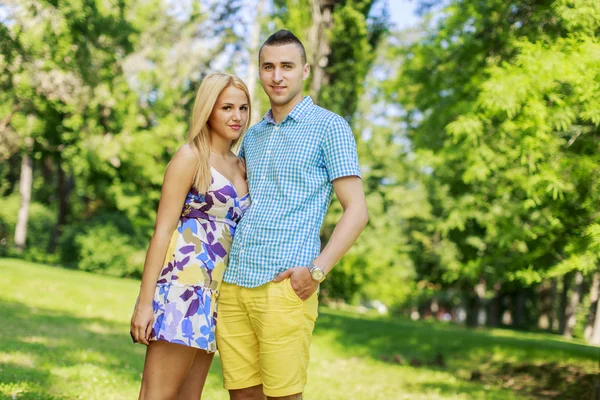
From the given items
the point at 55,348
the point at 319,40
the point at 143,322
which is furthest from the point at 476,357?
the point at 143,322

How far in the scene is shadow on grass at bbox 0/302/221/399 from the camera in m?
6.79

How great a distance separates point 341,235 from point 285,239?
0.91 ft

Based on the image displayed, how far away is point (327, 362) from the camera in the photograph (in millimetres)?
12055

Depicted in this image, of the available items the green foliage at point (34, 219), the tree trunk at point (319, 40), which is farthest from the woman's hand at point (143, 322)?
the green foliage at point (34, 219)

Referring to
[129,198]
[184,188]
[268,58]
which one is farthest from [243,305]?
[129,198]

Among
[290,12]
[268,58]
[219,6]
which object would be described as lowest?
[268,58]

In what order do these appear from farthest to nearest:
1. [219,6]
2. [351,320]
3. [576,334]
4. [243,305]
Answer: [576,334]
[219,6]
[351,320]
[243,305]

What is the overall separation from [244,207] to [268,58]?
2.68 ft

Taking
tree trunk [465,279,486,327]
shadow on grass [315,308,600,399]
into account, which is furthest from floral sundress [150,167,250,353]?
tree trunk [465,279,486,327]

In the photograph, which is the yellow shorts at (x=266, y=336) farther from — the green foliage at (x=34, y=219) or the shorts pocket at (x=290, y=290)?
the green foliage at (x=34, y=219)

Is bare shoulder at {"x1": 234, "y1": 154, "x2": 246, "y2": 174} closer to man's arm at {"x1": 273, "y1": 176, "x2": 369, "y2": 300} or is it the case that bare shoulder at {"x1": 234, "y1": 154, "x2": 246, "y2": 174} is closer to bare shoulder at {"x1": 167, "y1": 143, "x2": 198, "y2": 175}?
bare shoulder at {"x1": 167, "y1": 143, "x2": 198, "y2": 175}

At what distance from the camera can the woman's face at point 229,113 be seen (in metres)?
3.67

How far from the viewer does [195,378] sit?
146 inches

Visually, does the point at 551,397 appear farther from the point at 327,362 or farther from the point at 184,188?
the point at 184,188
